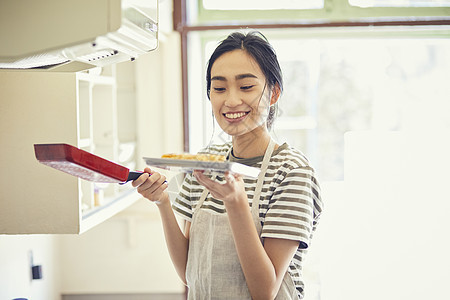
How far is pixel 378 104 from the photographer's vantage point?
2215mm

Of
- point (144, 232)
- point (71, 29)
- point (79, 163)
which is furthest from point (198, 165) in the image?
point (144, 232)

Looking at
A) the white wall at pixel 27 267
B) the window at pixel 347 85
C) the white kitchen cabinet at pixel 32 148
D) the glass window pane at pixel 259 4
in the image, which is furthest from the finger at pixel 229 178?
the glass window pane at pixel 259 4

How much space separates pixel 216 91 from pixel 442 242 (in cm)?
118

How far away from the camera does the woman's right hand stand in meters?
1.04

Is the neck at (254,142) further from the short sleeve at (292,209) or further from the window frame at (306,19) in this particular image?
the window frame at (306,19)

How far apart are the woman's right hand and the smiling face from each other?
0.59 feet

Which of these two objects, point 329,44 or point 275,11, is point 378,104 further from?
point 275,11

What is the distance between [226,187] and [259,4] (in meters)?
1.52

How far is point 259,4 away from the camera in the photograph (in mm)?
2217

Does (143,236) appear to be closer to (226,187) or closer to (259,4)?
(259,4)

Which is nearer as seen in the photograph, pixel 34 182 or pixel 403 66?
pixel 34 182

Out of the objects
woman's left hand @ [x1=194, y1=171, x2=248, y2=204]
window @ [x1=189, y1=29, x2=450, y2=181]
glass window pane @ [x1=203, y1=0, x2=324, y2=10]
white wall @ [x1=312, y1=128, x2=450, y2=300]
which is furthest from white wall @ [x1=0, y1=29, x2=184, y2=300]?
woman's left hand @ [x1=194, y1=171, x2=248, y2=204]

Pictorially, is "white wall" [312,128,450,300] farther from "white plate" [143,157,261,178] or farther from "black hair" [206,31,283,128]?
"white plate" [143,157,261,178]


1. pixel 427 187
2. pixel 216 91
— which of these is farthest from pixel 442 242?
pixel 216 91
